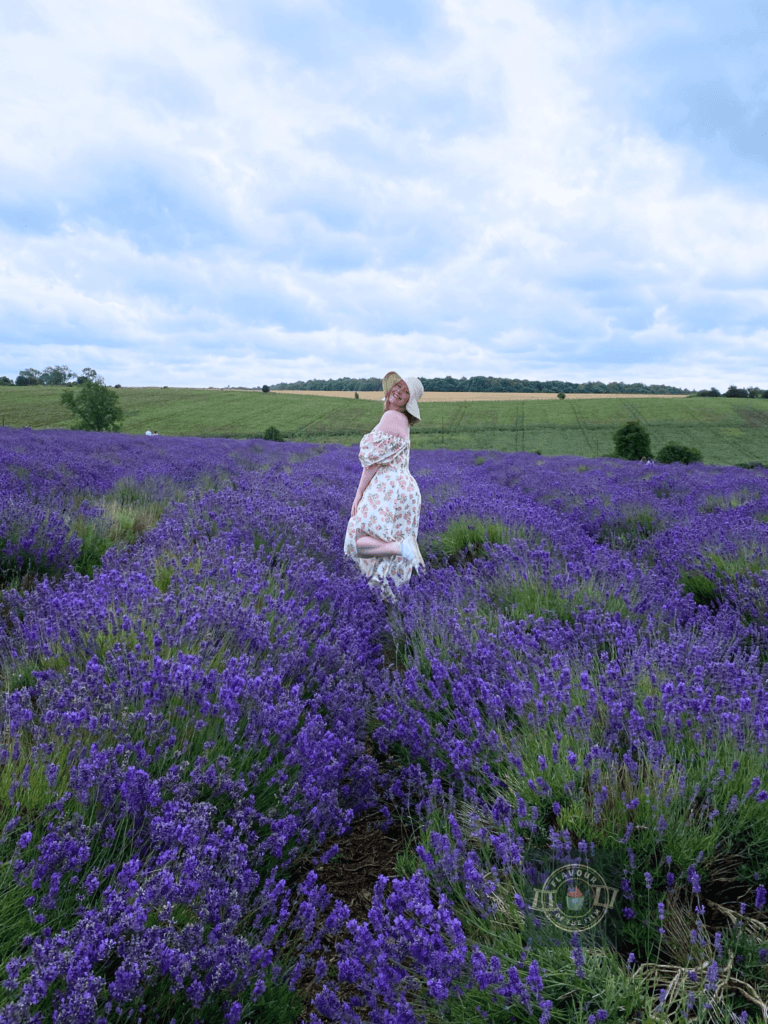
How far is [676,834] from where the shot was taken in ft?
5.00

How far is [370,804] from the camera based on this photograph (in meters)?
2.17

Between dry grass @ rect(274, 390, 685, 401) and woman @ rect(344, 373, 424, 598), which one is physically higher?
Result: dry grass @ rect(274, 390, 685, 401)

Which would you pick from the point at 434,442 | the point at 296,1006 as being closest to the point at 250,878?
the point at 296,1006

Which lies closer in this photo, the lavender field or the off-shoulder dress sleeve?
the lavender field

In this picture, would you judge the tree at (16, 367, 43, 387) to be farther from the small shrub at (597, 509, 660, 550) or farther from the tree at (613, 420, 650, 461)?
the small shrub at (597, 509, 660, 550)

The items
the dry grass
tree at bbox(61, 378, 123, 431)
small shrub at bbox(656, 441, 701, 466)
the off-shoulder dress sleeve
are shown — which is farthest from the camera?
the dry grass

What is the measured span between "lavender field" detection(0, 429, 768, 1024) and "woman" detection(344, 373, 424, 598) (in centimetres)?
80

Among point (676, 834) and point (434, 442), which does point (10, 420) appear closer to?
point (434, 442)

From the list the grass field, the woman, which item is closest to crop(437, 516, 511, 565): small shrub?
the woman

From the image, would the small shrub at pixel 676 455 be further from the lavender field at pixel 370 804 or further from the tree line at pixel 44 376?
the tree line at pixel 44 376

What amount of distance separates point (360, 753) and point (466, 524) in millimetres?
3457

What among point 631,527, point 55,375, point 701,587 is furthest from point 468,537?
point 55,375

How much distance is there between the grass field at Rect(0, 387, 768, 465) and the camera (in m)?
33.8

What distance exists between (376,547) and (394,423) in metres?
0.94
